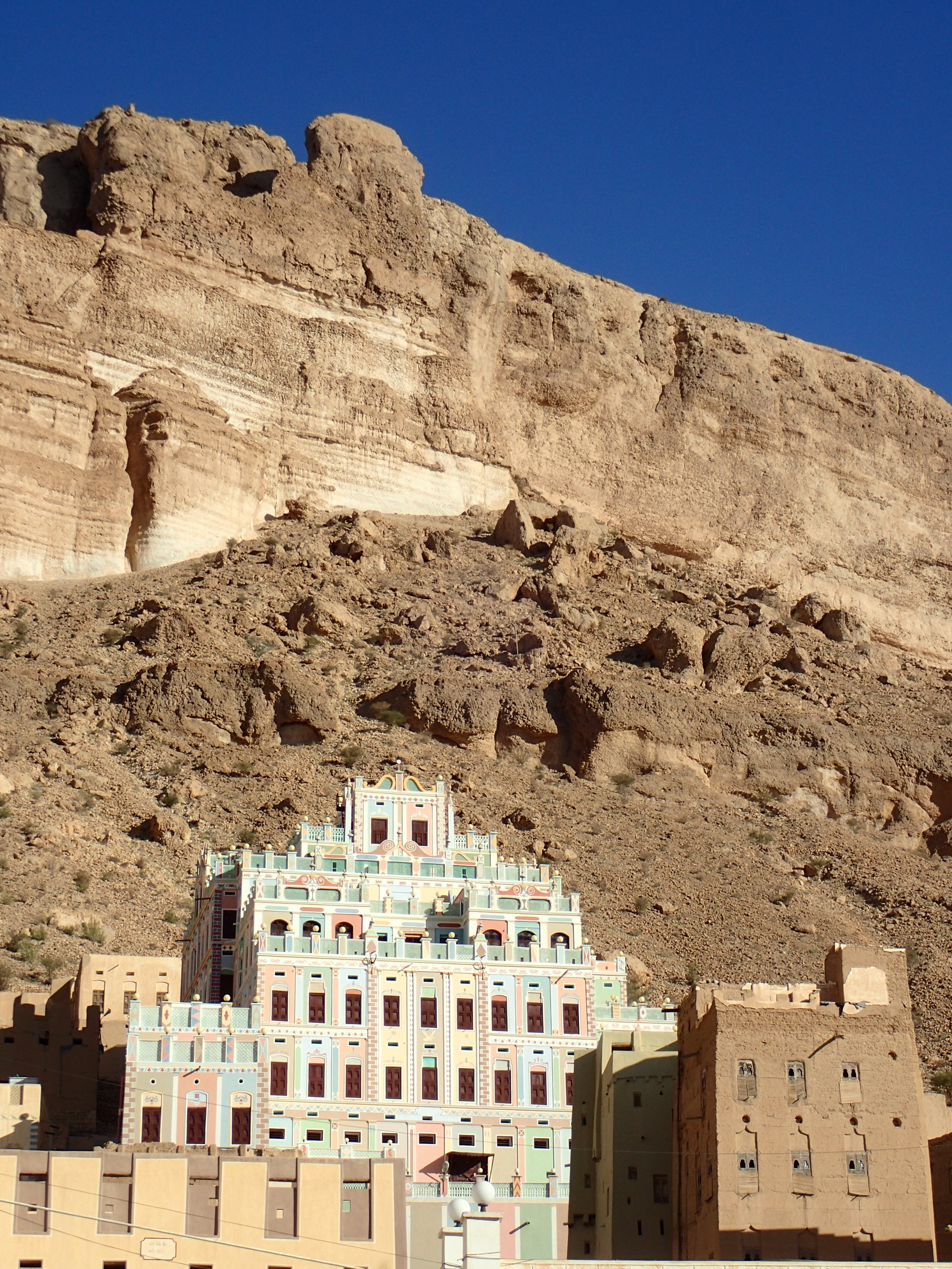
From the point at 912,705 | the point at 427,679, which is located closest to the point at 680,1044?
the point at 427,679

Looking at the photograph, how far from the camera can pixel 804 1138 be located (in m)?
33.0

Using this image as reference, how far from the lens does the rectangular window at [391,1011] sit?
37844mm

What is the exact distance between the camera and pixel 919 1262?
2925cm

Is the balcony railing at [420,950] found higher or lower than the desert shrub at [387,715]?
lower

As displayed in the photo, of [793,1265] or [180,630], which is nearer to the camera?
[793,1265]

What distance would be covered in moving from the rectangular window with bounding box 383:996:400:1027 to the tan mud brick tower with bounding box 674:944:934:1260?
206 inches

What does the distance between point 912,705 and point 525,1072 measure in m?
34.6

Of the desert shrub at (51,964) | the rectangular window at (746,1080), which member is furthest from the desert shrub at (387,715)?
the rectangular window at (746,1080)

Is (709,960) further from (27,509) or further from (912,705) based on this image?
(27,509)

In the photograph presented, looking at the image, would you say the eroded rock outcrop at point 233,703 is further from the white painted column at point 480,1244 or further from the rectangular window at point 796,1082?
the white painted column at point 480,1244

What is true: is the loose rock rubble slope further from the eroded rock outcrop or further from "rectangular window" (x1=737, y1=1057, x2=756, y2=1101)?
"rectangular window" (x1=737, y1=1057, x2=756, y2=1101)

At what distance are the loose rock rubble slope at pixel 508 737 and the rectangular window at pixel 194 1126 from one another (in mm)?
12006

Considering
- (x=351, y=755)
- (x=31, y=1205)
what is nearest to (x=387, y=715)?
(x=351, y=755)

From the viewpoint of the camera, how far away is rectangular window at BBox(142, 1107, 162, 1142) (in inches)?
1375
